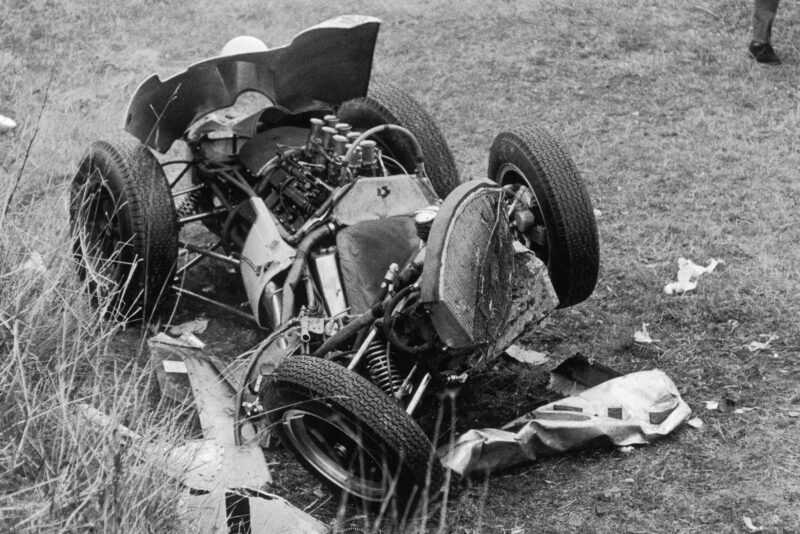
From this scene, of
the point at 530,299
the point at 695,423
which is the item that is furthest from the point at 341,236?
the point at 695,423

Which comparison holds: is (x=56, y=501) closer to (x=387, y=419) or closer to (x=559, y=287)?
(x=387, y=419)

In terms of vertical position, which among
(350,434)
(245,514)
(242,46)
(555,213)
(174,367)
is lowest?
(174,367)

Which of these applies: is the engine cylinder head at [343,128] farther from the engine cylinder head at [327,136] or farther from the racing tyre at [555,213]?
the racing tyre at [555,213]

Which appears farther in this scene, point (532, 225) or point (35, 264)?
point (532, 225)

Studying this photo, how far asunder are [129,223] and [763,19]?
598 centimetres

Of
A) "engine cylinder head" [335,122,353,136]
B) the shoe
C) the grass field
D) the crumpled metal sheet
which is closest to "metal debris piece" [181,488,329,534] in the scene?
the grass field

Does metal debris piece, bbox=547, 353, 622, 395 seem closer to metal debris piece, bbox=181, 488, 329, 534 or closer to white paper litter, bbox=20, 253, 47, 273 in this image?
metal debris piece, bbox=181, 488, 329, 534

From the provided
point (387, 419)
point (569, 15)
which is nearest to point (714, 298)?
point (387, 419)

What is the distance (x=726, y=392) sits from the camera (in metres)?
4.89

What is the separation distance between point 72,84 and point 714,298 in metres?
5.97

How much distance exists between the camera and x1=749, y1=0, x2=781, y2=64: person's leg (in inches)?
341

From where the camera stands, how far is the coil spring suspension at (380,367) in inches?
176

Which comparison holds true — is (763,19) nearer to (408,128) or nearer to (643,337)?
A: (408,128)

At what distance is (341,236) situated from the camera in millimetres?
4930
